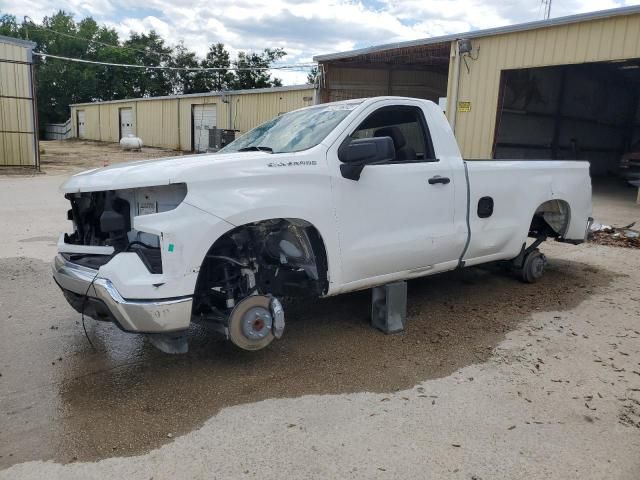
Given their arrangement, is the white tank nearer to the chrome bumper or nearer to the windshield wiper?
the windshield wiper

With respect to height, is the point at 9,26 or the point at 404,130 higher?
the point at 9,26

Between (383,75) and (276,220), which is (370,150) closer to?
(276,220)

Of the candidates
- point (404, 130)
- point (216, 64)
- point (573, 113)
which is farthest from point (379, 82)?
point (216, 64)

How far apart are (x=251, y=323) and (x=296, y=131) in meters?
1.74

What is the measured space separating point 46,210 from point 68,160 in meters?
17.9

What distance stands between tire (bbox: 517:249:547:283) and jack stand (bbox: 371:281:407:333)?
89.2 inches

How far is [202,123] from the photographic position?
101 feet

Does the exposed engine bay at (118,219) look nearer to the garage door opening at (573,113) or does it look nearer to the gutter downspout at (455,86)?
the gutter downspout at (455,86)

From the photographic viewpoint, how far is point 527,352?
14.4 ft

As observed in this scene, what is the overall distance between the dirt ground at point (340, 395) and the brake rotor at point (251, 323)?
32 cm

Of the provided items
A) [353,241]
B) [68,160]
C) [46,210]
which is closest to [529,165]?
[353,241]

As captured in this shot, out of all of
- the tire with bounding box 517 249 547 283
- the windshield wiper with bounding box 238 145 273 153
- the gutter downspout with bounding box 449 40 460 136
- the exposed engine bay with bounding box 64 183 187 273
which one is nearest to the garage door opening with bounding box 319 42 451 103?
the gutter downspout with bounding box 449 40 460 136

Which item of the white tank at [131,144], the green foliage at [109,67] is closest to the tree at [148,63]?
the green foliage at [109,67]

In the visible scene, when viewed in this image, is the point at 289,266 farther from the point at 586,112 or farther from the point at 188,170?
the point at 586,112
